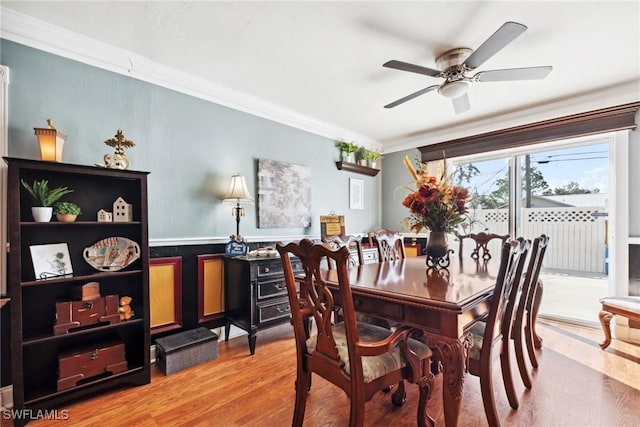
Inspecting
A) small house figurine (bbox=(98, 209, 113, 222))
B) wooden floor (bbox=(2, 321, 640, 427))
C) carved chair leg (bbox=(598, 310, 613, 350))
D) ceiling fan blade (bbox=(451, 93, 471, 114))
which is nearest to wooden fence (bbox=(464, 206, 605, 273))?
carved chair leg (bbox=(598, 310, 613, 350))

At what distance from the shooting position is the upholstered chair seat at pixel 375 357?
1337mm

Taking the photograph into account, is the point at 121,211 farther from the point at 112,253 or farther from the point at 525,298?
the point at 525,298

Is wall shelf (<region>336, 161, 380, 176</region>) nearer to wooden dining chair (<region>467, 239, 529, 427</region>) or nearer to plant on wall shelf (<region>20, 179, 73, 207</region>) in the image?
wooden dining chair (<region>467, 239, 529, 427</region>)

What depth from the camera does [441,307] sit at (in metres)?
1.27

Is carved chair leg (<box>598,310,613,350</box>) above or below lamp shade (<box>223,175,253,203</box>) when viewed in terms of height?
below

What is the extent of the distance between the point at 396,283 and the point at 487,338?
1.67 ft

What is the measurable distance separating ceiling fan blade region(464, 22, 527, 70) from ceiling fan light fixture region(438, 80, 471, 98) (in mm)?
221

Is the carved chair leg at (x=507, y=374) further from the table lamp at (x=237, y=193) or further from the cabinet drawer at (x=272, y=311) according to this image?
the table lamp at (x=237, y=193)

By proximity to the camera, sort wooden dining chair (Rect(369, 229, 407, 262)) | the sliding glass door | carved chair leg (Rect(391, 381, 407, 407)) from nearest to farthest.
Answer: carved chair leg (Rect(391, 381, 407, 407)) < wooden dining chair (Rect(369, 229, 407, 262)) < the sliding glass door

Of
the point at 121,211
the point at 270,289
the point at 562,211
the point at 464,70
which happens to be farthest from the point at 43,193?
the point at 562,211

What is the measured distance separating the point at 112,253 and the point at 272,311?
4.49 ft

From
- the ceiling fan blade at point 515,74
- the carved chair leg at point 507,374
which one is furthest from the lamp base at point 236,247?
the ceiling fan blade at point 515,74

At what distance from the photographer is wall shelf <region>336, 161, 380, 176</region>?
13.6 ft

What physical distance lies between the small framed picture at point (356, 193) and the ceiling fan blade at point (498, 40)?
2.51 metres
